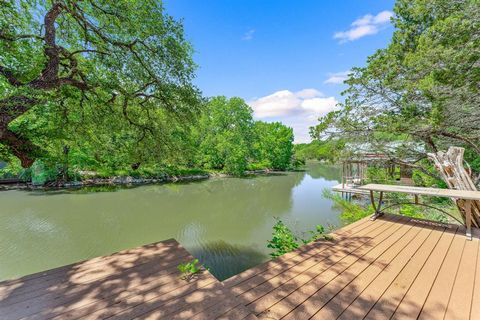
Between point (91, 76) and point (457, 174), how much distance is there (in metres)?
6.90

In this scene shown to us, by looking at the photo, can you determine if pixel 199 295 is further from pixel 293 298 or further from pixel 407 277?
pixel 407 277

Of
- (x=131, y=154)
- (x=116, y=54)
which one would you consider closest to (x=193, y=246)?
(x=131, y=154)

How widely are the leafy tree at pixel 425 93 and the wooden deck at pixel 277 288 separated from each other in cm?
309

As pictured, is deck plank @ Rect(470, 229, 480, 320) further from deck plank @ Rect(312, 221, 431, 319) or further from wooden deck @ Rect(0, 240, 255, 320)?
wooden deck @ Rect(0, 240, 255, 320)

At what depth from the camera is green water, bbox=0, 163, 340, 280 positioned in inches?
178

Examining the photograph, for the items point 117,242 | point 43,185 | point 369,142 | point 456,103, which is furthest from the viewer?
point 43,185

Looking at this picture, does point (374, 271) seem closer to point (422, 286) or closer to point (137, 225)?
point (422, 286)

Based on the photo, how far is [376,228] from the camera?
3092 mm

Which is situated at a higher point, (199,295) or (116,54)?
(116,54)

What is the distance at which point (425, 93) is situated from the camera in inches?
159

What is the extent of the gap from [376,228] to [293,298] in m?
2.20

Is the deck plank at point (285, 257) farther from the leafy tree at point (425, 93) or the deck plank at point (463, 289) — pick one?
the leafy tree at point (425, 93)

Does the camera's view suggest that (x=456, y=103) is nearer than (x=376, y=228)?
No

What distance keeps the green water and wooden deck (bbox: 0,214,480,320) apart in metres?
Answer: 2.15
